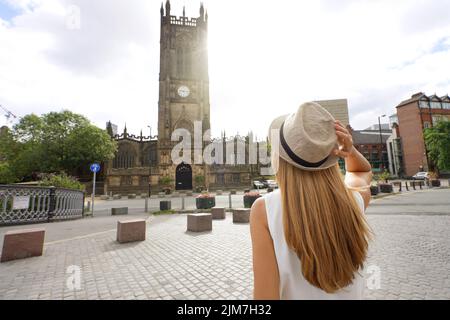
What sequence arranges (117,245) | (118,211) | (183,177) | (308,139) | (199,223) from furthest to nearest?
1. (183,177)
2. (118,211)
3. (199,223)
4. (117,245)
5. (308,139)

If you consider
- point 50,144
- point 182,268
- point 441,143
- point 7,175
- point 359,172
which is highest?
point 50,144

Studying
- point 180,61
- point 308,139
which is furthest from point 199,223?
point 180,61

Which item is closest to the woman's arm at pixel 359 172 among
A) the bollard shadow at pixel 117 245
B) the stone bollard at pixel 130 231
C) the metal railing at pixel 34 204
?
the bollard shadow at pixel 117 245

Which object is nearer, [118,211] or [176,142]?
[118,211]

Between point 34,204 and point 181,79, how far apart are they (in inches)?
1573

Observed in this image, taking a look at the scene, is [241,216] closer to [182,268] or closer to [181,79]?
[182,268]

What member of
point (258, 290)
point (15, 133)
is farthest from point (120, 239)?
point (15, 133)

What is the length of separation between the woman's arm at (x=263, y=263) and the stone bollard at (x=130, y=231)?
6.51 meters

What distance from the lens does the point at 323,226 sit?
1077mm

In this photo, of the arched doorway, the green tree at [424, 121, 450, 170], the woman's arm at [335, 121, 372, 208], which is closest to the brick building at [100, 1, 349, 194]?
the arched doorway

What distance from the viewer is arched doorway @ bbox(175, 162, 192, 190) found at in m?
38.8
